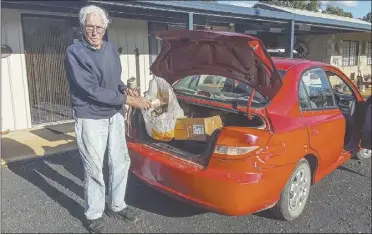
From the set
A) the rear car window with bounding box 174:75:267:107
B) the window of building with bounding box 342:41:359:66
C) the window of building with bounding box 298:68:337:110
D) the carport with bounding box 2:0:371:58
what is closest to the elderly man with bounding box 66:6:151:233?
the rear car window with bounding box 174:75:267:107

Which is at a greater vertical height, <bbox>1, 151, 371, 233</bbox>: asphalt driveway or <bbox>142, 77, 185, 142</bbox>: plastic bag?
<bbox>142, 77, 185, 142</bbox>: plastic bag

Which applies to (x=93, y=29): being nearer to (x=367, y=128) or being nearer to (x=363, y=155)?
(x=367, y=128)

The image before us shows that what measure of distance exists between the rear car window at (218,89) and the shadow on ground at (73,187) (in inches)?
44.8

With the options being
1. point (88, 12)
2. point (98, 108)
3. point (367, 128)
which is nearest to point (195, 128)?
point (98, 108)

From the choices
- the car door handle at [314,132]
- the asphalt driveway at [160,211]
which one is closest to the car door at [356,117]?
the asphalt driveway at [160,211]

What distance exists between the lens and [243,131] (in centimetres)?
274

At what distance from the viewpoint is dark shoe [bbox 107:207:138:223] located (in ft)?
10.4

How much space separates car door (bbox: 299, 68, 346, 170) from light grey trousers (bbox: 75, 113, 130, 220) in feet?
5.60

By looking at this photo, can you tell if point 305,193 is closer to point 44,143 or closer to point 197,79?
point 197,79

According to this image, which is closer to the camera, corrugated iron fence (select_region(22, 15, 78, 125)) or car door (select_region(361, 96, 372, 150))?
car door (select_region(361, 96, 372, 150))

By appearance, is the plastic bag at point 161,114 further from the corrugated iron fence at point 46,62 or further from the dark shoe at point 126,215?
the corrugated iron fence at point 46,62

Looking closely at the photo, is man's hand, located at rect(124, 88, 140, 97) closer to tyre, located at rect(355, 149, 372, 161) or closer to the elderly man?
the elderly man

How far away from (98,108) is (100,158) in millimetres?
430

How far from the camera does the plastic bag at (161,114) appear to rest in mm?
3394
